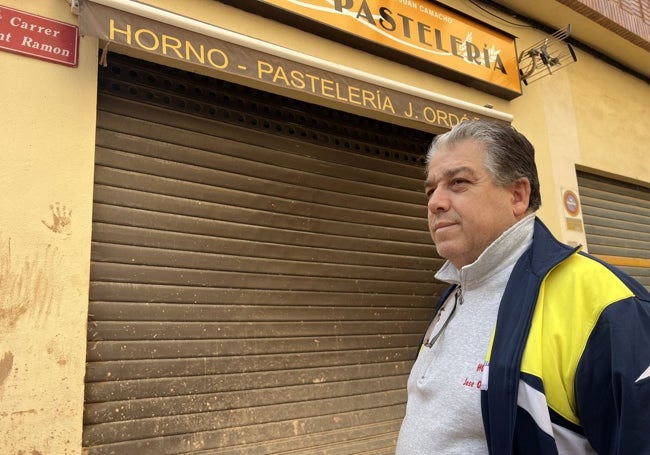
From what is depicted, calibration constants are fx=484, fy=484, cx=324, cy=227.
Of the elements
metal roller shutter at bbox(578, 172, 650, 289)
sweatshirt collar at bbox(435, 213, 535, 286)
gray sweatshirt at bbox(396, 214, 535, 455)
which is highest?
metal roller shutter at bbox(578, 172, 650, 289)

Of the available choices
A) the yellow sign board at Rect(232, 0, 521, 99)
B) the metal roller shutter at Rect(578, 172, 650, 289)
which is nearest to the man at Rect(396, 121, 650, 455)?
the yellow sign board at Rect(232, 0, 521, 99)

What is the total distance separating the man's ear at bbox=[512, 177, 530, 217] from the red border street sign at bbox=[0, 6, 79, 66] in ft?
9.32

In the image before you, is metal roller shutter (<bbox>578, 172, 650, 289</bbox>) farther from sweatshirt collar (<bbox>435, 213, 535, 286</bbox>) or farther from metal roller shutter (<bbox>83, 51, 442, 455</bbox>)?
sweatshirt collar (<bbox>435, 213, 535, 286</bbox>)

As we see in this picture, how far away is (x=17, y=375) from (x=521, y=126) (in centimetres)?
537

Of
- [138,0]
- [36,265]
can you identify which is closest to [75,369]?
[36,265]

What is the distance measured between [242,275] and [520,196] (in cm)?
262

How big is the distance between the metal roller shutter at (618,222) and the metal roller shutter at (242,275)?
10.2 feet

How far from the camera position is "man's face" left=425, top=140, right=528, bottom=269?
1439 mm

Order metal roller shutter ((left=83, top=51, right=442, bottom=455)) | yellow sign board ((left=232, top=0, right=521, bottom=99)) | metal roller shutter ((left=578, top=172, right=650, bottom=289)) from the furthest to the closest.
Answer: metal roller shutter ((left=578, top=172, right=650, bottom=289))
yellow sign board ((left=232, top=0, right=521, bottom=99))
metal roller shutter ((left=83, top=51, right=442, bottom=455))

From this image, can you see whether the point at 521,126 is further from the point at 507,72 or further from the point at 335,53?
the point at 335,53

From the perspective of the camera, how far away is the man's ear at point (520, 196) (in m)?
1.47

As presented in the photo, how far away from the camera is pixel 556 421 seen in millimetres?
1088

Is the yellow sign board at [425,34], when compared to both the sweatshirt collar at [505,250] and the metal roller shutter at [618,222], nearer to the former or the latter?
the metal roller shutter at [618,222]

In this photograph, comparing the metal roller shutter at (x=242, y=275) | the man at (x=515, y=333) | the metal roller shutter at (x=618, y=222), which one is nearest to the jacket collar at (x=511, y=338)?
the man at (x=515, y=333)
